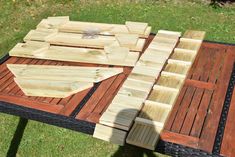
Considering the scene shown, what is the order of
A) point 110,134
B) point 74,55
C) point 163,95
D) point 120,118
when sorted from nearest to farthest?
point 110,134 < point 120,118 < point 163,95 < point 74,55

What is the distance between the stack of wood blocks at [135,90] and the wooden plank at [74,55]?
26cm

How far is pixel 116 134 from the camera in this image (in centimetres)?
427

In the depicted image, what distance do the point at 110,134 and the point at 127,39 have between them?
232 cm

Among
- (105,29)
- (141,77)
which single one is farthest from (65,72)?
(105,29)

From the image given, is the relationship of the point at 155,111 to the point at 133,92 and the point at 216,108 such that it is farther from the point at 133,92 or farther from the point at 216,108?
the point at 216,108

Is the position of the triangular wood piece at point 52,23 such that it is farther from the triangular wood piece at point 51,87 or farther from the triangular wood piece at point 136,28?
the triangular wood piece at point 51,87

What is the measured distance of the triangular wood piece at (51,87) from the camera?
5004mm

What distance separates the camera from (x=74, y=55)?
589 cm

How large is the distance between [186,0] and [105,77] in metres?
7.72

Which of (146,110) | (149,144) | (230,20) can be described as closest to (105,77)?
(146,110)

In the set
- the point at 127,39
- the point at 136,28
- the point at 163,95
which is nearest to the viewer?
the point at 163,95

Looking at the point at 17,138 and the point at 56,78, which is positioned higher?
the point at 56,78

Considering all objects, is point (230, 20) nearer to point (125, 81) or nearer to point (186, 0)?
point (186, 0)

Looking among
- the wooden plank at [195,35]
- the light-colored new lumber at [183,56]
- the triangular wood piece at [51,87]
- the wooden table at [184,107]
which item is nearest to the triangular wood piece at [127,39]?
the wooden table at [184,107]
